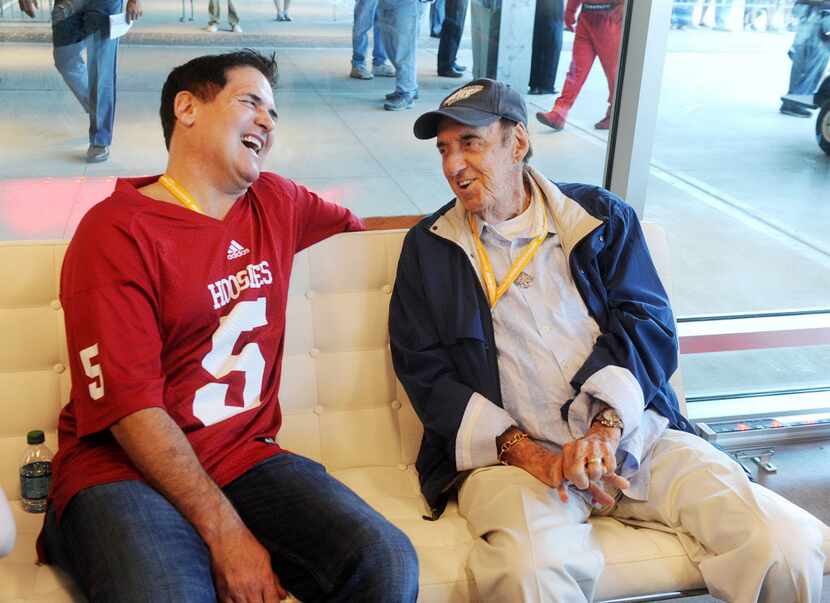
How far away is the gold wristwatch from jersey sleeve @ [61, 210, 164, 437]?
935 mm

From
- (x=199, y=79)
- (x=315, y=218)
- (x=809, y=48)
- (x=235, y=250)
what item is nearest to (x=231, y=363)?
(x=235, y=250)

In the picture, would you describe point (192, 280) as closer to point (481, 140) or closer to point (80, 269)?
point (80, 269)

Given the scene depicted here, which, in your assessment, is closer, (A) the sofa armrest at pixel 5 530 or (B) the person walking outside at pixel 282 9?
(A) the sofa armrest at pixel 5 530

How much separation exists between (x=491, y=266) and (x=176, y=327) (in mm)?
750

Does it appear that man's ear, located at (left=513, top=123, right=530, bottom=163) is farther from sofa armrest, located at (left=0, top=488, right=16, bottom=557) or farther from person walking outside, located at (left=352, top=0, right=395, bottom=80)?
sofa armrest, located at (left=0, top=488, right=16, bottom=557)

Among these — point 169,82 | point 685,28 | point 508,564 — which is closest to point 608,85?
point 685,28

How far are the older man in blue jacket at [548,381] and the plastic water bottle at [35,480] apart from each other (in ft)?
2.70

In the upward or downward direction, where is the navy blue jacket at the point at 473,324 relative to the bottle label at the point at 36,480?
upward

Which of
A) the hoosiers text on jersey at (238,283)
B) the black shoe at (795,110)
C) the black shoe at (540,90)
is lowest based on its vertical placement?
the hoosiers text on jersey at (238,283)

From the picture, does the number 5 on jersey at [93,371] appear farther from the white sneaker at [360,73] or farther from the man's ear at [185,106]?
the white sneaker at [360,73]

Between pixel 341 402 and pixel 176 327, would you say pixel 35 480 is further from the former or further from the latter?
pixel 341 402

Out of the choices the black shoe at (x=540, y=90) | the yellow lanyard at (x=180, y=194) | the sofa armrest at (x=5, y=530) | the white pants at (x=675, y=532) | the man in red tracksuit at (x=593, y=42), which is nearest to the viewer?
the sofa armrest at (x=5, y=530)

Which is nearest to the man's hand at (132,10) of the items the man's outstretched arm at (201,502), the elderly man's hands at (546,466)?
the man's outstretched arm at (201,502)

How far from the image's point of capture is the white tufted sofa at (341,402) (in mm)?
1951
